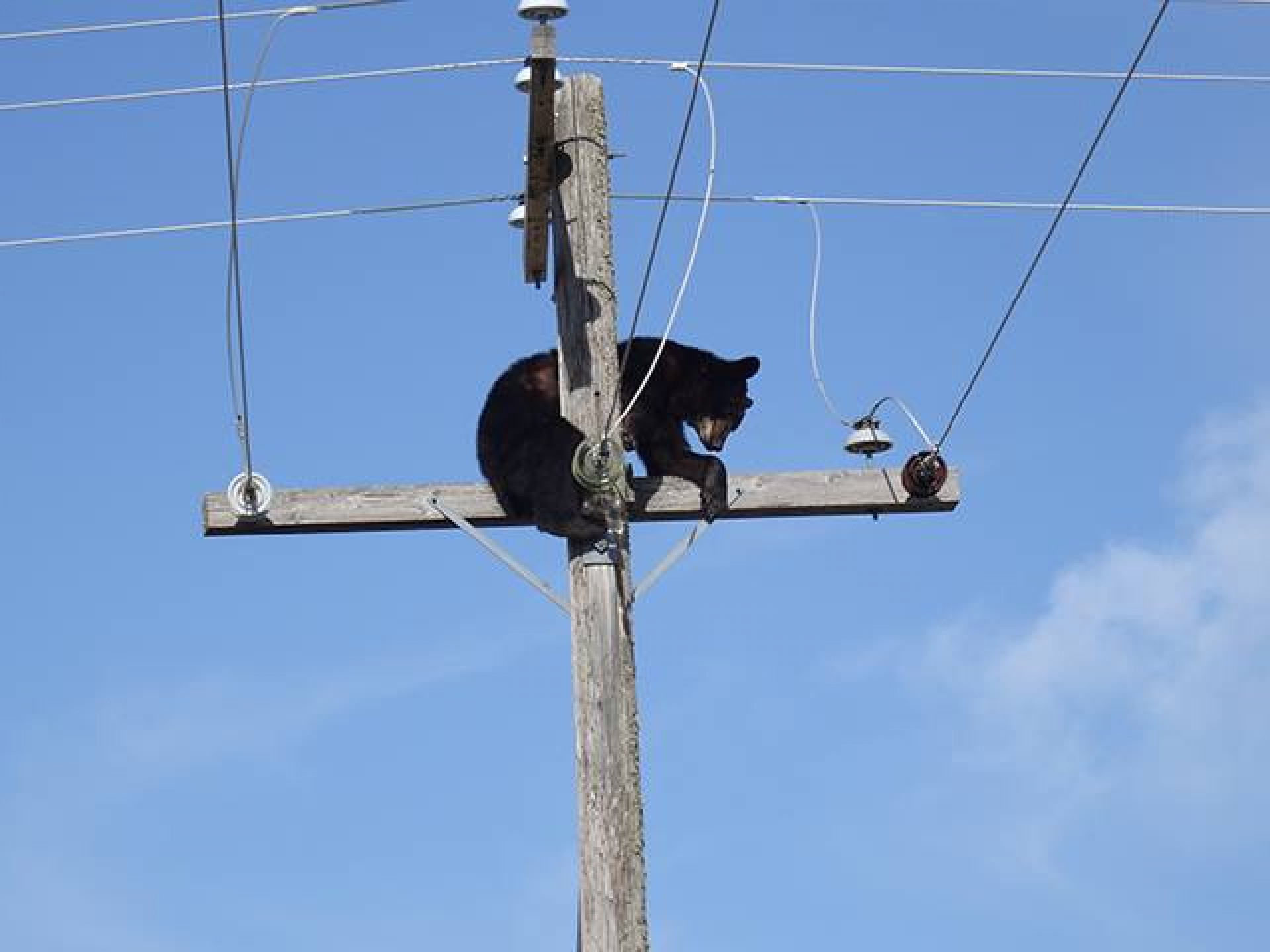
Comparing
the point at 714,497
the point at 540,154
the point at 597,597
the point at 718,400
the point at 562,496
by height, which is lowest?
the point at 597,597

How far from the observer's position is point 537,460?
1002cm

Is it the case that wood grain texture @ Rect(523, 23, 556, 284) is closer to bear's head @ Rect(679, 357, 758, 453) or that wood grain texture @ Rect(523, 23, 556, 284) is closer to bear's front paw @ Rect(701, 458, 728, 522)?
bear's front paw @ Rect(701, 458, 728, 522)

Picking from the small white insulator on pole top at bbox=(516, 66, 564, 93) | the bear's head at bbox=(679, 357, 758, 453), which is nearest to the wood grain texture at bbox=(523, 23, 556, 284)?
the small white insulator on pole top at bbox=(516, 66, 564, 93)

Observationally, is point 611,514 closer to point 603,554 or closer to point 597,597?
point 603,554

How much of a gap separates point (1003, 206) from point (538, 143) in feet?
12.5

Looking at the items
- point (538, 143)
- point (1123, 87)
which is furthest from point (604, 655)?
point (1123, 87)

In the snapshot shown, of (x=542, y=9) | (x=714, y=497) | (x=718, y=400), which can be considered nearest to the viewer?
(x=542, y=9)

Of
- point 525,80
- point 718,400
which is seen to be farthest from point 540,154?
point 718,400

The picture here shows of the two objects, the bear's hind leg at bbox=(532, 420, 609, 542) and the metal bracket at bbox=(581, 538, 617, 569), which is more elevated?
the bear's hind leg at bbox=(532, 420, 609, 542)

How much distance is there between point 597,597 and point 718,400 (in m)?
3.81

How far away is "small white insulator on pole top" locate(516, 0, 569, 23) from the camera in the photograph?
29.5 feet

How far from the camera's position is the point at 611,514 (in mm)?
9586

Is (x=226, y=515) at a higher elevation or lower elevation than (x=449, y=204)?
lower

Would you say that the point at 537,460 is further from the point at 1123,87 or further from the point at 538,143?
the point at 1123,87
